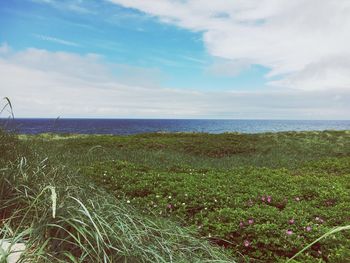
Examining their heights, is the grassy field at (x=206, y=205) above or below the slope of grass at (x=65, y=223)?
below

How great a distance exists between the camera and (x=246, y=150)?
21.8 meters

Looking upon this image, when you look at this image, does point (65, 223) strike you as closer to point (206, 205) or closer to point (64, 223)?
point (64, 223)

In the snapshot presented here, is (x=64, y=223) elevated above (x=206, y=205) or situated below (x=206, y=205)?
above

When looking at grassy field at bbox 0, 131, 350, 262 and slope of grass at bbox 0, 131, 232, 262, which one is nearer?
slope of grass at bbox 0, 131, 232, 262

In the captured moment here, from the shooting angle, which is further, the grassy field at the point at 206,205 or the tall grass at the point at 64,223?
the grassy field at the point at 206,205

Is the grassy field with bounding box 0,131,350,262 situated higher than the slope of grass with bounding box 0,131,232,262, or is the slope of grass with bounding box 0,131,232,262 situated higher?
the slope of grass with bounding box 0,131,232,262

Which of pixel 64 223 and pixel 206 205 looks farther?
pixel 206 205

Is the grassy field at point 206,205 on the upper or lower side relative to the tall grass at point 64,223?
lower

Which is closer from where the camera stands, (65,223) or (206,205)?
(65,223)

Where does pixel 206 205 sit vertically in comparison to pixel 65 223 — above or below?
below

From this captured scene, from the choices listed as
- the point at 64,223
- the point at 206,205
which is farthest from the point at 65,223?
the point at 206,205

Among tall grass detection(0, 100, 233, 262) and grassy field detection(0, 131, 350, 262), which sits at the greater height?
tall grass detection(0, 100, 233, 262)

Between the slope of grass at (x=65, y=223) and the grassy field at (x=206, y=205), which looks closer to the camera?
the slope of grass at (x=65, y=223)

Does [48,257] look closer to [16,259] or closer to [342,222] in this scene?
[16,259]
